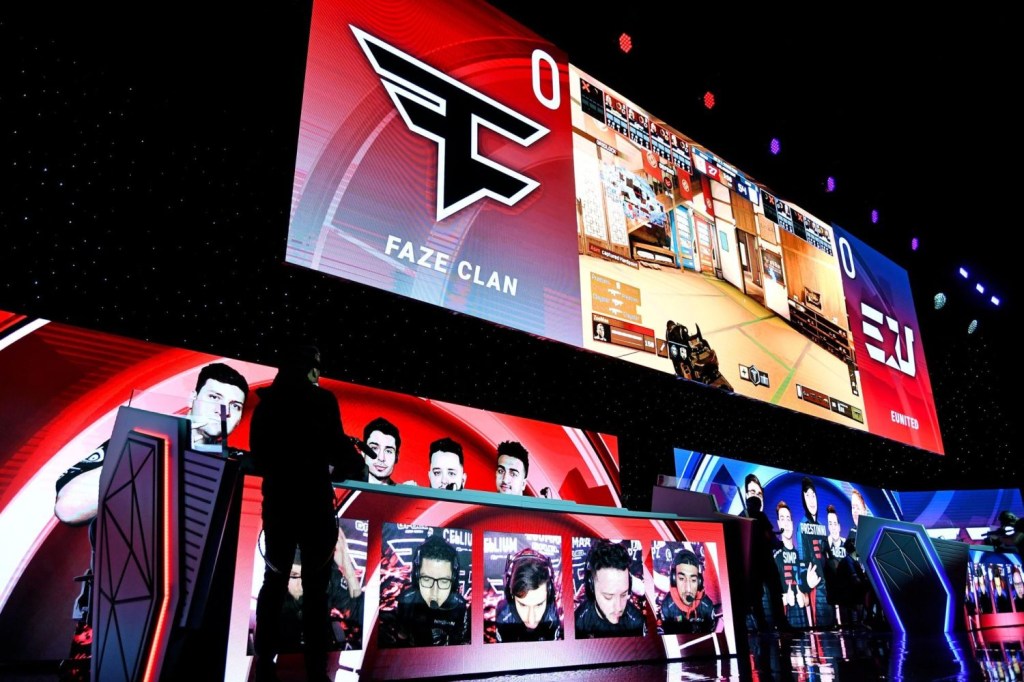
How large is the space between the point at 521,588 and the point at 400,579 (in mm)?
544

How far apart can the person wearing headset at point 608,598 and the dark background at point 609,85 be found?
5.60 feet

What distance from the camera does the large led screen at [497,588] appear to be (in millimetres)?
2254

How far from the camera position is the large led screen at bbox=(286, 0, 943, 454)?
3.65 meters

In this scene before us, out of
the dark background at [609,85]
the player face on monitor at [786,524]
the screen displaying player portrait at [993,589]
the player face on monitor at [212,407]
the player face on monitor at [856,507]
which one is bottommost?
the screen displaying player portrait at [993,589]

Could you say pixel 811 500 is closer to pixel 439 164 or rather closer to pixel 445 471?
pixel 445 471

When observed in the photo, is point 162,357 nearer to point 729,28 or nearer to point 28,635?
point 28,635

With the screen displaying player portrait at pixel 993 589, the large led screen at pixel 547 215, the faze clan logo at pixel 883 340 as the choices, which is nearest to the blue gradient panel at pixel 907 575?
the screen displaying player portrait at pixel 993 589

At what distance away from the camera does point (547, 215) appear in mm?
4469

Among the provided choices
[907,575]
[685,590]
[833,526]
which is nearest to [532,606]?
[685,590]

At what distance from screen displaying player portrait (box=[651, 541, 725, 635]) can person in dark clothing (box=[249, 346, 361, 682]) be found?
68.0 inches

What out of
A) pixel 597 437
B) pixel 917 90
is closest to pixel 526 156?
pixel 597 437

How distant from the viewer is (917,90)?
6.42 meters

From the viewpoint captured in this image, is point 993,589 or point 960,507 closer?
point 993,589

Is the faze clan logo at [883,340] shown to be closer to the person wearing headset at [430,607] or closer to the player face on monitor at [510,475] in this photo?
the player face on monitor at [510,475]
